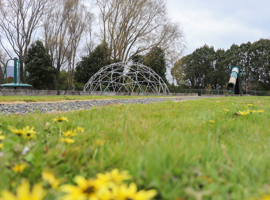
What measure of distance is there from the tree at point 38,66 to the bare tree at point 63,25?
95 cm

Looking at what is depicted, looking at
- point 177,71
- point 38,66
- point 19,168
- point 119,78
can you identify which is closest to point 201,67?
point 177,71

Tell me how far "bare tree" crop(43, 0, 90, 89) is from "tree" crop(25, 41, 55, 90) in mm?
951

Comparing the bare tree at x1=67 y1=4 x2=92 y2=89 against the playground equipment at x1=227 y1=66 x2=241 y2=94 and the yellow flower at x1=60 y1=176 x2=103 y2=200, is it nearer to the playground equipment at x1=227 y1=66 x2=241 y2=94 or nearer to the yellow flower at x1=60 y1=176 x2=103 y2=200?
the playground equipment at x1=227 y1=66 x2=241 y2=94

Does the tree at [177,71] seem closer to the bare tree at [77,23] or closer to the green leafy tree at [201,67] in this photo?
the green leafy tree at [201,67]

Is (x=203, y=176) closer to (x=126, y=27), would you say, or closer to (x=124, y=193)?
(x=124, y=193)

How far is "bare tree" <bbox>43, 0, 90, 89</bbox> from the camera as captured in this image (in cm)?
1827

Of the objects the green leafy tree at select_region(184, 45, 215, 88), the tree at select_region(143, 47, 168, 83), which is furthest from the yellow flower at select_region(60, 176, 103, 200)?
the green leafy tree at select_region(184, 45, 215, 88)

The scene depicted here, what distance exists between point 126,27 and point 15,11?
10.4 meters

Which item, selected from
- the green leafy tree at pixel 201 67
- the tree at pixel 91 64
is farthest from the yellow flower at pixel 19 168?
the green leafy tree at pixel 201 67

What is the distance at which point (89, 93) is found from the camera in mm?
12930

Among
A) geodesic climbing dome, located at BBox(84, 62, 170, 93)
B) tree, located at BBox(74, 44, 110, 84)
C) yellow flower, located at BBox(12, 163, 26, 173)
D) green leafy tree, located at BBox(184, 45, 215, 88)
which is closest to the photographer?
yellow flower, located at BBox(12, 163, 26, 173)

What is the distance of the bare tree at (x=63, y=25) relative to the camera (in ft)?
59.9

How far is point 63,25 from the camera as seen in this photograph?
19469 millimetres

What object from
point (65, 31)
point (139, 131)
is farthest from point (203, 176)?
point (65, 31)
